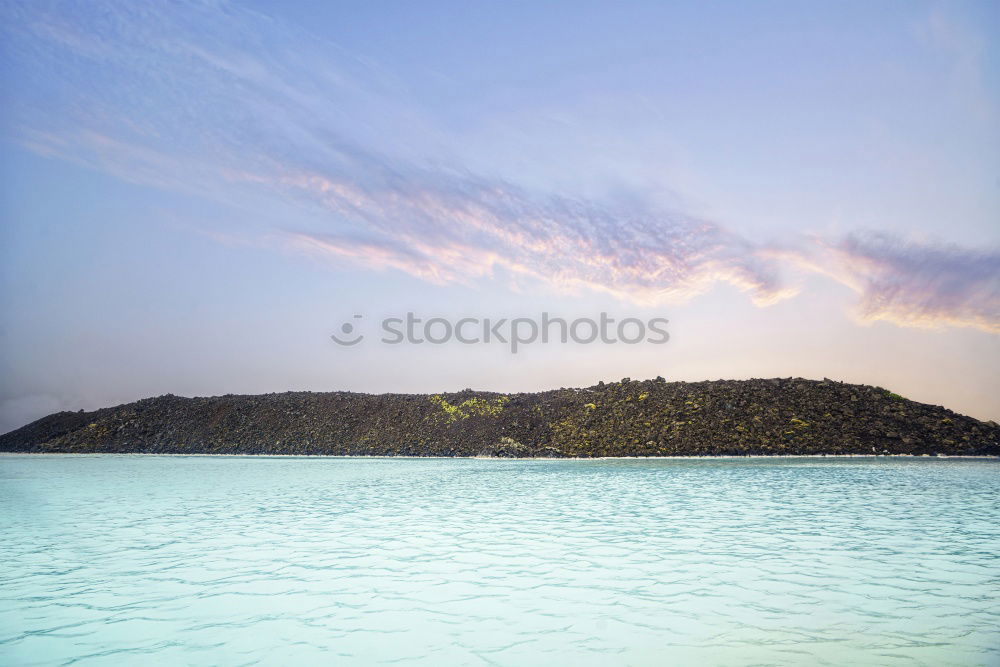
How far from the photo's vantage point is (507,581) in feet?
18.6

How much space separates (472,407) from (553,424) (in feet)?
17.2

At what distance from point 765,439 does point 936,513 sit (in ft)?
57.0

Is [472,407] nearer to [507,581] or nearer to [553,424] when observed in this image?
[553,424]

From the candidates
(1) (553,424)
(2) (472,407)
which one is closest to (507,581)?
(1) (553,424)

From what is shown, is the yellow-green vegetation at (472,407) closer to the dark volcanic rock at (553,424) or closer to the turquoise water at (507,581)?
the dark volcanic rock at (553,424)

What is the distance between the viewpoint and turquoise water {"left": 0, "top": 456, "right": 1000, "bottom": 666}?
403cm

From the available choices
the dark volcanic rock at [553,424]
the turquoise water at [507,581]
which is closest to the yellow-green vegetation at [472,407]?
the dark volcanic rock at [553,424]

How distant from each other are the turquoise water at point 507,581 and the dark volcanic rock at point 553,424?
15935 millimetres

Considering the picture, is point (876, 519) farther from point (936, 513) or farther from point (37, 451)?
point (37, 451)

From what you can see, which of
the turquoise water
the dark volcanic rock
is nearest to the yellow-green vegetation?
the dark volcanic rock

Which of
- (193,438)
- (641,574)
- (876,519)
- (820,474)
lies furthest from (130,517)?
(193,438)

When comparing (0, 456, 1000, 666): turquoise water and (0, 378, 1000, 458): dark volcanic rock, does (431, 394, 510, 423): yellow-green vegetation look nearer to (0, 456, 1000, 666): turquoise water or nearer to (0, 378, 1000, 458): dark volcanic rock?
(0, 378, 1000, 458): dark volcanic rock

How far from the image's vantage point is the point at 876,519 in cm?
891

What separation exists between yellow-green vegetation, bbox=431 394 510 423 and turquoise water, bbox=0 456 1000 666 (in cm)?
2218
